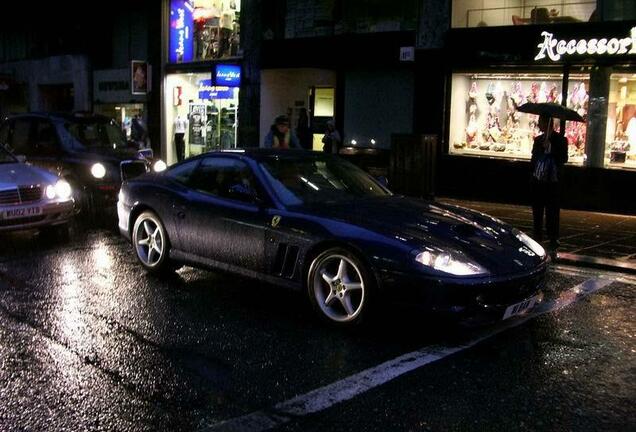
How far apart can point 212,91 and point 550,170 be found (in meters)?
13.0

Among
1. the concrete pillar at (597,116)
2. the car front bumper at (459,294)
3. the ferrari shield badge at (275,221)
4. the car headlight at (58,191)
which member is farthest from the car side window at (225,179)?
the concrete pillar at (597,116)

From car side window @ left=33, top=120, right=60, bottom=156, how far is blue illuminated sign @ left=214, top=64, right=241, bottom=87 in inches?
218

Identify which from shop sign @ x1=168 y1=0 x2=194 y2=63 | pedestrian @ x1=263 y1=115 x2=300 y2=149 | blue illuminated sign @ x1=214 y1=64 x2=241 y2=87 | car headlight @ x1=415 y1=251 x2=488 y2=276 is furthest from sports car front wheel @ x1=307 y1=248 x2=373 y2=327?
shop sign @ x1=168 y1=0 x2=194 y2=63

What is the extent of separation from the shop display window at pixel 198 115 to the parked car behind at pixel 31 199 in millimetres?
10429

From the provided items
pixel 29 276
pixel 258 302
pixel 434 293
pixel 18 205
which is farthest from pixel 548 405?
pixel 18 205

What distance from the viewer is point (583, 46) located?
12.8 m

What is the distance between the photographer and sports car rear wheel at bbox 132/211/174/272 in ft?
24.6

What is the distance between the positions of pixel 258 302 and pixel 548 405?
10.2ft

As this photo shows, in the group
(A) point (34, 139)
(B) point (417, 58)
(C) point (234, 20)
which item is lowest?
(A) point (34, 139)

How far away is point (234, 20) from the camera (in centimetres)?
1988

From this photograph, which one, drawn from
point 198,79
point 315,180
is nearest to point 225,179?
point 315,180

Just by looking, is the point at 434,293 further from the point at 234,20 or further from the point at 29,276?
the point at 234,20

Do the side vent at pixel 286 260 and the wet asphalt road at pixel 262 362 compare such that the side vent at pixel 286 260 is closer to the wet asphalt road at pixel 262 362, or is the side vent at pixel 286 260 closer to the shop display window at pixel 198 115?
the wet asphalt road at pixel 262 362

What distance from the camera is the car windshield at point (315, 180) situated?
6480 mm
